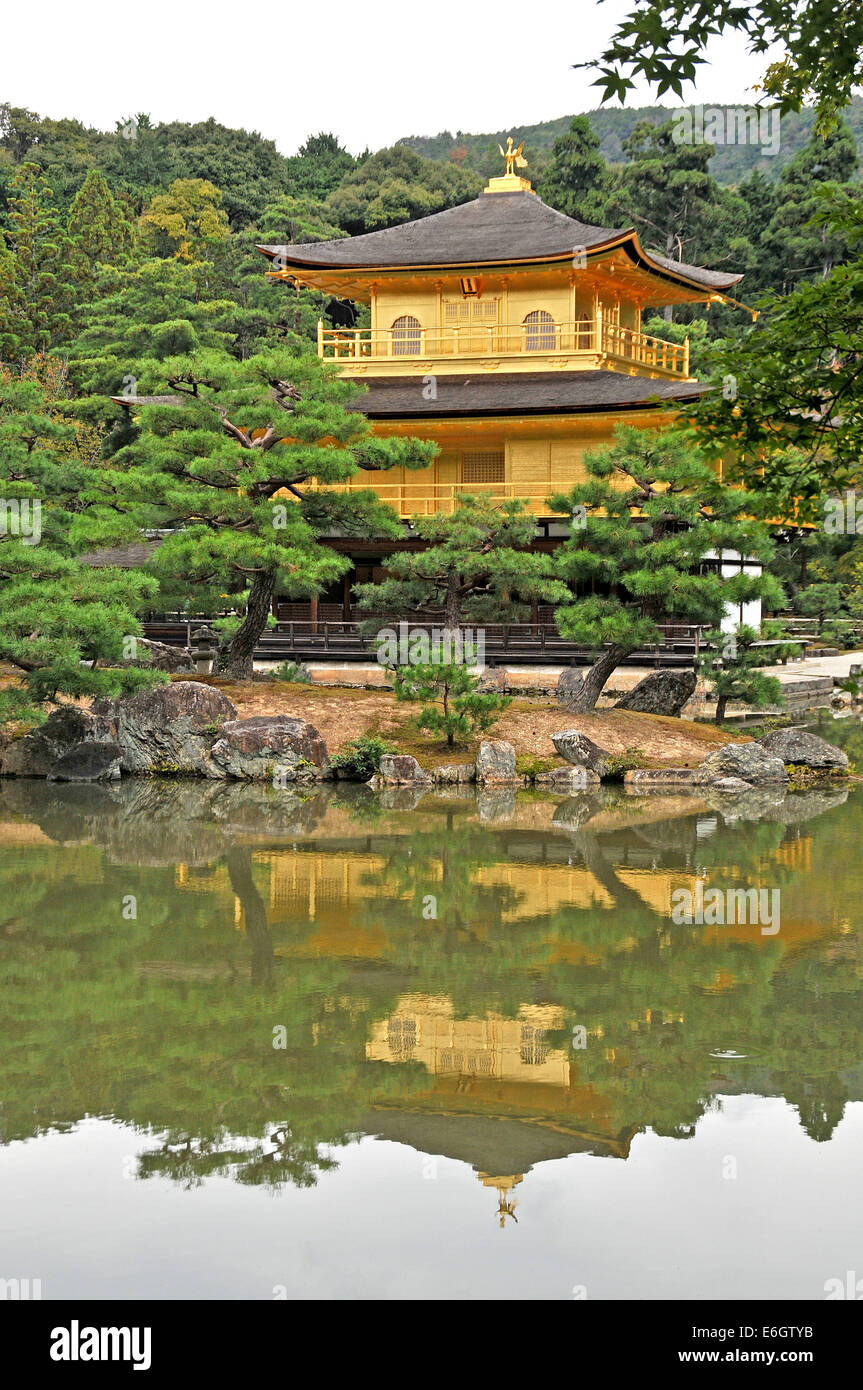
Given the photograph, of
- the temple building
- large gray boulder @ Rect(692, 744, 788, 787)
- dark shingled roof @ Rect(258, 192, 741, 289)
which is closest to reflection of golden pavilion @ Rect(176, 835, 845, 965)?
large gray boulder @ Rect(692, 744, 788, 787)

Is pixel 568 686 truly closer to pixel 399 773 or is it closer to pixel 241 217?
pixel 399 773

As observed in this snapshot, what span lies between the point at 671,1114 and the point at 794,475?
375 cm

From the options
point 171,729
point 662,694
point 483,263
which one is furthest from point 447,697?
point 483,263

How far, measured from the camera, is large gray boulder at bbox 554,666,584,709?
22922 millimetres

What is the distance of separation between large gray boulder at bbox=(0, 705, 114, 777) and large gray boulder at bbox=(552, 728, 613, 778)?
6.91m

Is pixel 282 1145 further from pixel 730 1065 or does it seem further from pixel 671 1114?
pixel 730 1065

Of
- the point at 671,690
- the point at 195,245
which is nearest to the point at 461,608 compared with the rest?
the point at 671,690

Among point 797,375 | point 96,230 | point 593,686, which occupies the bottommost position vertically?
point 593,686

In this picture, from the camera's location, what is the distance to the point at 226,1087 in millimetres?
7727

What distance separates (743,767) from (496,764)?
11.6 ft

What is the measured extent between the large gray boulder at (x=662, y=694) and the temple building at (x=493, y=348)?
7116 mm

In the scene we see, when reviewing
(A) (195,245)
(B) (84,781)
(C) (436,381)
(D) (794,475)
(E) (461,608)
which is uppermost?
(A) (195,245)

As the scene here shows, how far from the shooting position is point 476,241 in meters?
34.5

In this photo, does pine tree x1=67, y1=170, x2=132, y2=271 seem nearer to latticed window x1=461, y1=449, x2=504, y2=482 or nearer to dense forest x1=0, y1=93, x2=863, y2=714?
dense forest x1=0, y1=93, x2=863, y2=714
